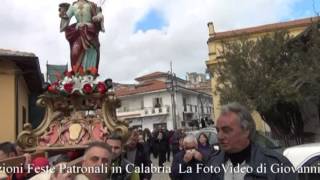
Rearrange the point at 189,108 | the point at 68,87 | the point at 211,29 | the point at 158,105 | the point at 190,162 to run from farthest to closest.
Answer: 1. the point at 189,108
2. the point at 158,105
3. the point at 211,29
4. the point at 68,87
5. the point at 190,162

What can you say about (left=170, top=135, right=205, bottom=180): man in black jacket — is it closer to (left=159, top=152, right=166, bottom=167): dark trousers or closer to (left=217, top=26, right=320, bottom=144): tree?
(left=159, top=152, right=166, bottom=167): dark trousers

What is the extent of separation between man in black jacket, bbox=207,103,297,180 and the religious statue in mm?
4507

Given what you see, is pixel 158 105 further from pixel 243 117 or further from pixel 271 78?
pixel 243 117

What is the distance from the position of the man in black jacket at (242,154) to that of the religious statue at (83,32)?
4.51 meters

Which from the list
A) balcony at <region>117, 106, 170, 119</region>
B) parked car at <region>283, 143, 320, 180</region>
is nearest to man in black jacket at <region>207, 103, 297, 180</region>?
parked car at <region>283, 143, 320, 180</region>

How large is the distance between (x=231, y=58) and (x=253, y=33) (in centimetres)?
2172

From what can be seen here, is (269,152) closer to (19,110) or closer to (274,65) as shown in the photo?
(19,110)

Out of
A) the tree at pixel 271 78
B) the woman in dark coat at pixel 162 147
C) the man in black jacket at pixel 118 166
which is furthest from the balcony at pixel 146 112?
the man in black jacket at pixel 118 166

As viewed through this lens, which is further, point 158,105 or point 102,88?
point 158,105

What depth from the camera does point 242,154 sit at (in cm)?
376

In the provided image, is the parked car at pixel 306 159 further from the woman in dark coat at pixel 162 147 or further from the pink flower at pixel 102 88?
the woman in dark coat at pixel 162 147

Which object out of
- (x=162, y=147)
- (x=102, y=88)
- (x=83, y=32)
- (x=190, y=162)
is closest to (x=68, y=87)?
(x=102, y=88)

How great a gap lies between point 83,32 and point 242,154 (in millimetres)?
4872

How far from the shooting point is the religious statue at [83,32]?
26.5ft
